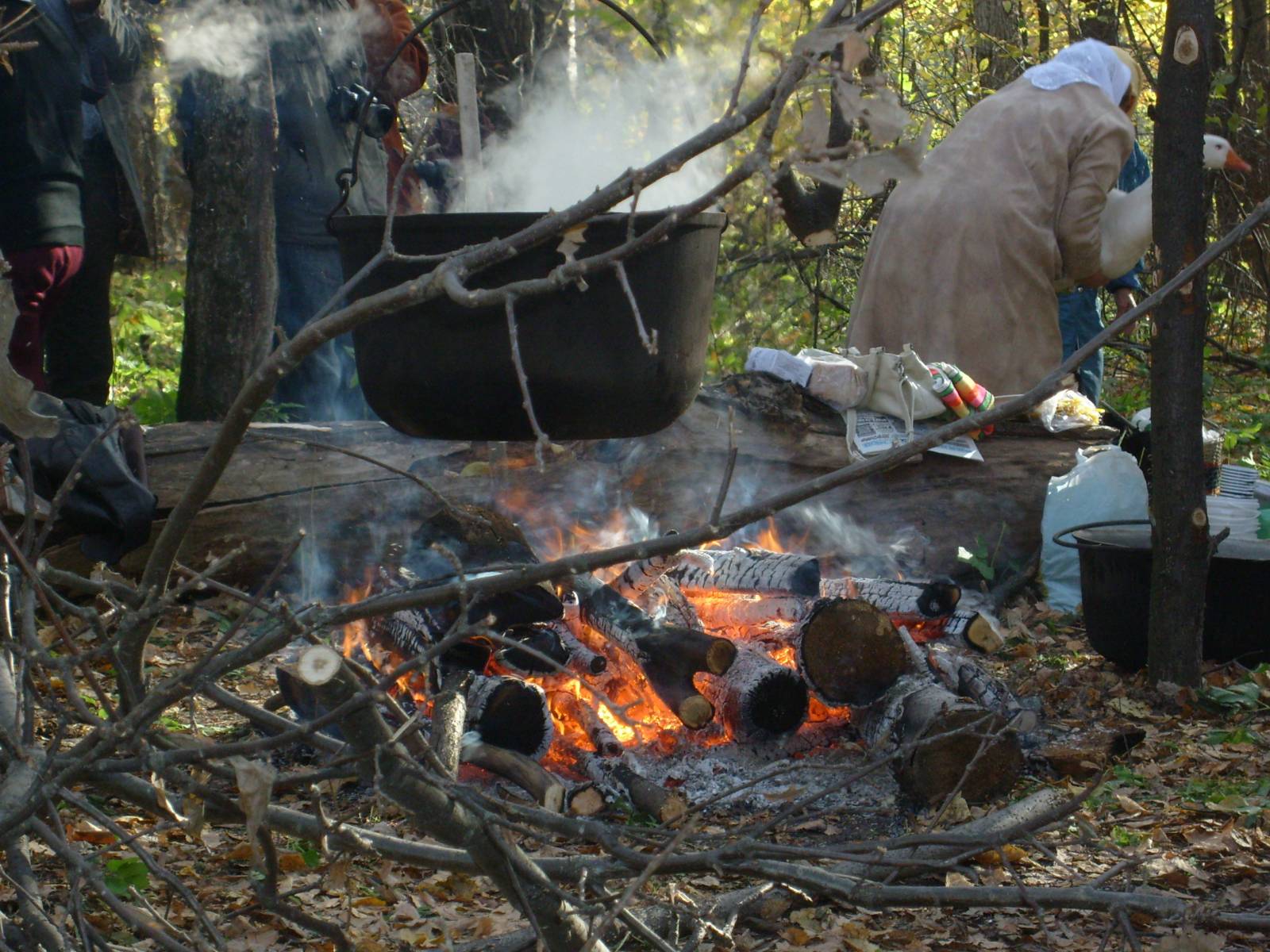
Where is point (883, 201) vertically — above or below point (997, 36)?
below

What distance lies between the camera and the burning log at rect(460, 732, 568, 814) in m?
3.21

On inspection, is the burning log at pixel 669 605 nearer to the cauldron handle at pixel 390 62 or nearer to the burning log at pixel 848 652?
the burning log at pixel 848 652

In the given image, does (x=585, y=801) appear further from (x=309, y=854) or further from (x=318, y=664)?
(x=318, y=664)

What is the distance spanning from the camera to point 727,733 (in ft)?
12.1

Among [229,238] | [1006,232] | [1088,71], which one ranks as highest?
[1088,71]

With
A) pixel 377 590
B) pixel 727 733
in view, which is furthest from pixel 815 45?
pixel 377 590

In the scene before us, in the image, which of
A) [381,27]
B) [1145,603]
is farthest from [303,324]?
[1145,603]

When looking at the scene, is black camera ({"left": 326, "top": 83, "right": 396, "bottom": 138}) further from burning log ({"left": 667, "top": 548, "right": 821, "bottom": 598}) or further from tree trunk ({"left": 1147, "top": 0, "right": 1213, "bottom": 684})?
tree trunk ({"left": 1147, "top": 0, "right": 1213, "bottom": 684})

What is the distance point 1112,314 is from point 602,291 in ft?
19.6

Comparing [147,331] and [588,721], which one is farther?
[147,331]

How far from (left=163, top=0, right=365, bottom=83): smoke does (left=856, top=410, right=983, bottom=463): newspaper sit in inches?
120

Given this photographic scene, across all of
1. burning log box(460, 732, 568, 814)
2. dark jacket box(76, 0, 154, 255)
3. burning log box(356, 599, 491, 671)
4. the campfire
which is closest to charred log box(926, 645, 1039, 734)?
the campfire

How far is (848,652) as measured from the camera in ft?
12.0

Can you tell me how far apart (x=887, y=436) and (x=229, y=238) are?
3123 millimetres
